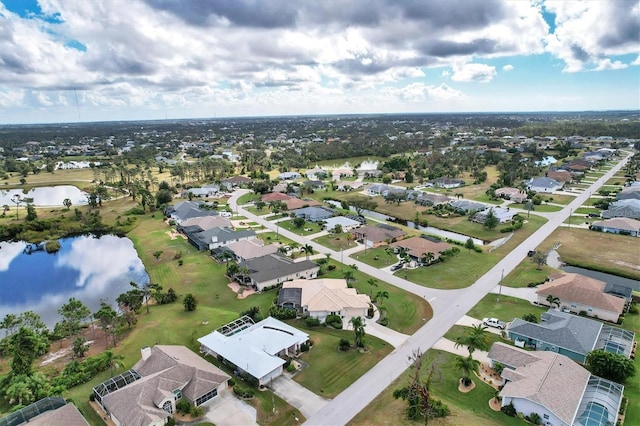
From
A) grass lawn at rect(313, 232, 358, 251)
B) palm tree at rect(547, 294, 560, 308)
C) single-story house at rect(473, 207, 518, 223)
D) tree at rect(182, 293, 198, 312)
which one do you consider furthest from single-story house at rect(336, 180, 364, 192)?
tree at rect(182, 293, 198, 312)

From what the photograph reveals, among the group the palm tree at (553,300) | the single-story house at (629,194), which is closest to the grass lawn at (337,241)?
the palm tree at (553,300)

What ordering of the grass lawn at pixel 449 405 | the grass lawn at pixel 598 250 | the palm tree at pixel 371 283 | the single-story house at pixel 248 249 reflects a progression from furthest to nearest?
the single-story house at pixel 248 249
the grass lawn at pixel 598 250
the palm tree at pixel 371 283
the grass lawn at pixel 449 405

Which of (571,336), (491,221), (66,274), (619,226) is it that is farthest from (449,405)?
(619,226)

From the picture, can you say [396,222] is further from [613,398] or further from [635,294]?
[613,398]

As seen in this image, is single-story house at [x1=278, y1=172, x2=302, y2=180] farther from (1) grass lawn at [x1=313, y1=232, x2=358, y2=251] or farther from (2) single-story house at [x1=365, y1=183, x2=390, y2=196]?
(1) grass lawn at [x1=313, y1=232, x2=358, y2=251]

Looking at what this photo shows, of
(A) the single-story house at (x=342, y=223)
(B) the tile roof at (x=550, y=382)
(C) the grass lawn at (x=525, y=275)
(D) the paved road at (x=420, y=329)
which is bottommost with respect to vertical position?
(D) the paved road at (x=420, y=329)

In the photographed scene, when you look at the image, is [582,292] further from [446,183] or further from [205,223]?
[446,183]

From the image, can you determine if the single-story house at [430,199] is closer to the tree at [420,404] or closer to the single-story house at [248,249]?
the single-story house at [248,249]
